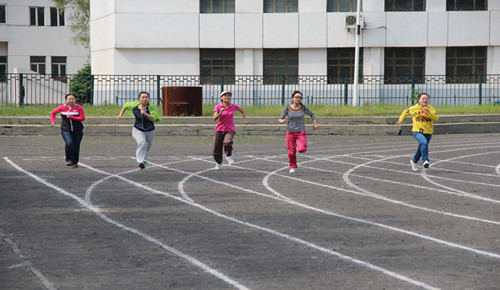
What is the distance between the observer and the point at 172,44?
125 ft

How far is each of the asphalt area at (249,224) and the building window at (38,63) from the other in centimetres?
4282

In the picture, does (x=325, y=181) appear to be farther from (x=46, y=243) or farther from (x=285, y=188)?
(x=46, y=243)

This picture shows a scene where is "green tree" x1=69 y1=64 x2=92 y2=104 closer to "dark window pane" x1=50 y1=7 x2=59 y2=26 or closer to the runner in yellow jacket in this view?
the runner in yellow jacket

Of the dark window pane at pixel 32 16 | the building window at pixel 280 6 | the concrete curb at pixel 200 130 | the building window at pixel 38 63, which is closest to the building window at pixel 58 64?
the building window at pixel 38 63

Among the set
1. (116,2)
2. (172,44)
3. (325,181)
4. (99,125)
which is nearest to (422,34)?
(172,44)

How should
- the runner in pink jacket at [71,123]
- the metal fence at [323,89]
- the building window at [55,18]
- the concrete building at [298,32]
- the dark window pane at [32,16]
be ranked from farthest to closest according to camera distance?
the building window at [55,18] < the dark window pane at [32,16] < the concrete building at [298,32] < the metal fence at [323,89] < the runner in pink jacket at [71,123]

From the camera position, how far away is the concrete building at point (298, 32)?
124ft

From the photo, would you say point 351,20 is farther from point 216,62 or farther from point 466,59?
point 216,62

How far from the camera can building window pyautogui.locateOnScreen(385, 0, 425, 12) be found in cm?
3812

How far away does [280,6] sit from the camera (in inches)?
1510

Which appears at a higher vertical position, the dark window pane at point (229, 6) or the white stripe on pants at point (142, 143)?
the dark window pane at point (229, 6)

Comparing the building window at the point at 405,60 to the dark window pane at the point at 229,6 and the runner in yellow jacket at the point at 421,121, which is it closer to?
the dark window pane at the point at 229,6

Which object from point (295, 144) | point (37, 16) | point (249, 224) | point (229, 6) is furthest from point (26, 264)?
point (37, 16)

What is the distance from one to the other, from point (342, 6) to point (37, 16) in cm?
2863
